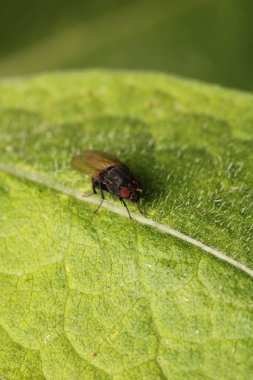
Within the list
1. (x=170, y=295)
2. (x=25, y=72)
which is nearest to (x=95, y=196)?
(x=170, y=295)

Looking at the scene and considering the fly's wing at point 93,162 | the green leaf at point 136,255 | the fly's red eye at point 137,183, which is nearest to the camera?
the green leaf at point 136,255

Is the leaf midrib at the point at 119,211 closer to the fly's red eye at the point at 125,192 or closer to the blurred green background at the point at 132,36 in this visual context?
the fly's red eye at the point at 125,192

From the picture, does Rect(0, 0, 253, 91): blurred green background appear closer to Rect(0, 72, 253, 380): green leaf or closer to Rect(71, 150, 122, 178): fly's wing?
Rect(0, 72, 253, 380): green leaf

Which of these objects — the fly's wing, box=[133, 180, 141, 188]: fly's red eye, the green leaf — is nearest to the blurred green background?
the green leaf

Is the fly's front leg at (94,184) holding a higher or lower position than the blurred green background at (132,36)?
lower

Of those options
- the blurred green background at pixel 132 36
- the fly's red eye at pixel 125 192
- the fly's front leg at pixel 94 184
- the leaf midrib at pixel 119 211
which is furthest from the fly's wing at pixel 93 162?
the blurred green background at pixel 132 36
